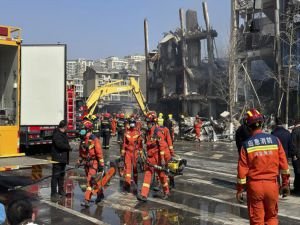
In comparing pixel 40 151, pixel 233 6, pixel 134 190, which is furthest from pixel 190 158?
pixel 233 6

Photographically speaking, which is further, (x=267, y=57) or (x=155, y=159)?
(x=267, y=57)

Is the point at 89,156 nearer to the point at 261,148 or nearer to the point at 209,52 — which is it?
the point at 261,148

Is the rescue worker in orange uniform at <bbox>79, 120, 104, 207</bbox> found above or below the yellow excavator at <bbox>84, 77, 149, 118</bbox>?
below

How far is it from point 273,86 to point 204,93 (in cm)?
1116

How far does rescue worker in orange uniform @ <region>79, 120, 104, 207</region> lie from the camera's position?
9094 millimetres

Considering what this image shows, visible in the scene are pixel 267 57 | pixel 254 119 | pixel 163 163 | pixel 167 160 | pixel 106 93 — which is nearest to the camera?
pixel 254 119

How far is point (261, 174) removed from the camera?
5660 millimetres

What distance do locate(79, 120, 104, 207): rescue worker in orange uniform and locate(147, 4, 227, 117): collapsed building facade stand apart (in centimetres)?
3356

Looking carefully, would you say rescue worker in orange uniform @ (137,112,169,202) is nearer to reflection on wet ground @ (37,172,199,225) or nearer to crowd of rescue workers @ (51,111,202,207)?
crowd of rescue workers @ (51,111,202,207)

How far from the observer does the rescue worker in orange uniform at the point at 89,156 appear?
29.8ft

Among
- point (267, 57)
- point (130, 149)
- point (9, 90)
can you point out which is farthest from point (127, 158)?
point (267, 57)

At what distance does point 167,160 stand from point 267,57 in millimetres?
29092

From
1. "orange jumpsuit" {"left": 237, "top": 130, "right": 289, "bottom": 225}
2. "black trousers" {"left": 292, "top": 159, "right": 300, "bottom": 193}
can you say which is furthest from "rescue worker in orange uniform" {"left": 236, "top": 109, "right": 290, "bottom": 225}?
"black trousers" {"left": 292, "top": 159, "right": 300, "bottom": 193}

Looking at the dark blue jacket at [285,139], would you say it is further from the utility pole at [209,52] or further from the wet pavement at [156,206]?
the utility pole at [209,52]
